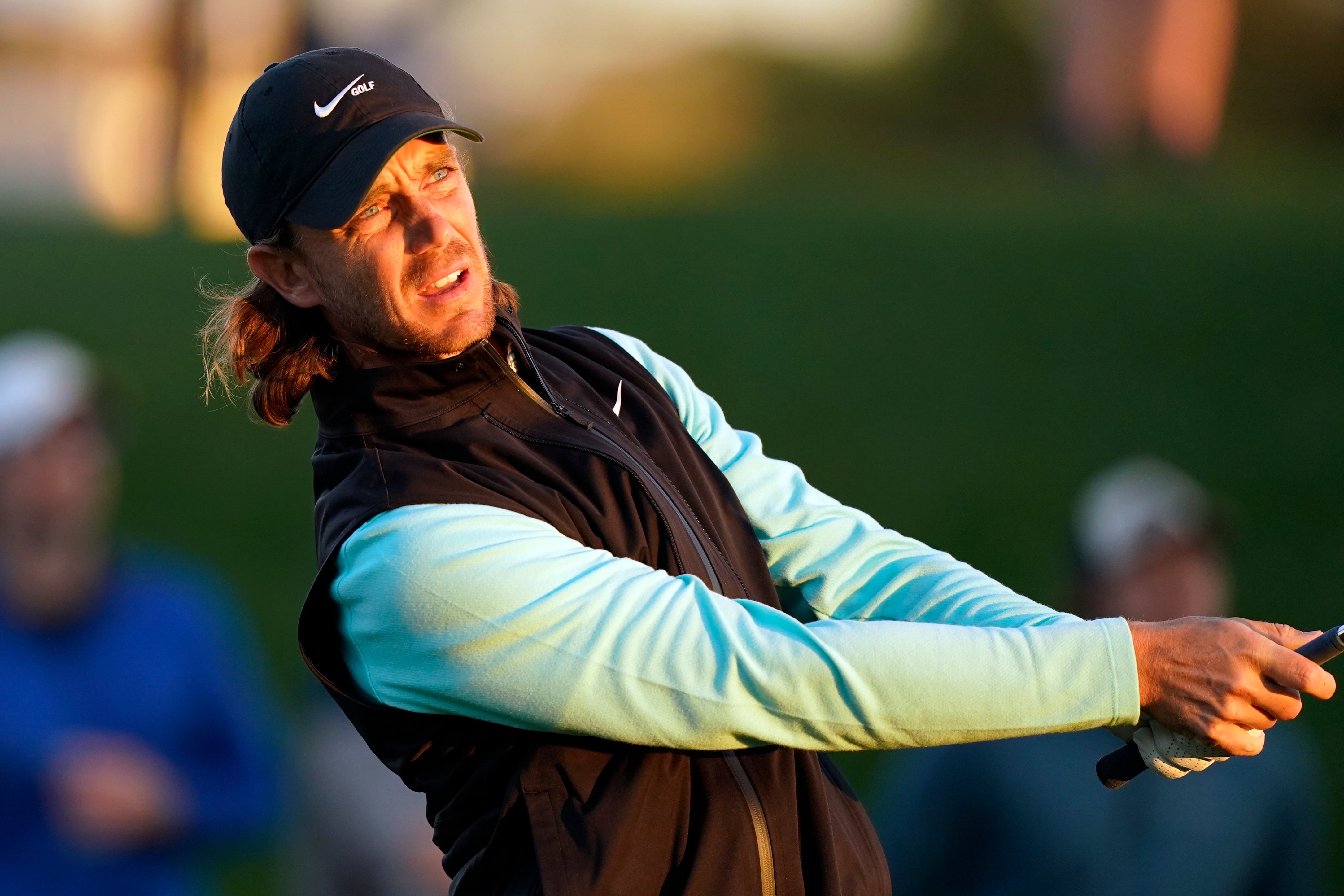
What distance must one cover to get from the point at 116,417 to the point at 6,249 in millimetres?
5250

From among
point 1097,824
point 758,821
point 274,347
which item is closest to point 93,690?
point 274,347

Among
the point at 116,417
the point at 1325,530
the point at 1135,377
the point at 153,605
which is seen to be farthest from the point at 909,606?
the point at 1135,377

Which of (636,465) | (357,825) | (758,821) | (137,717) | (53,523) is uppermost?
(636,465)

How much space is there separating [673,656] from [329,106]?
30.5 inches

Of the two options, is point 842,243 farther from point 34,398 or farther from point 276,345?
point 276,345

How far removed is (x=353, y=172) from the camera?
1950 millimetres

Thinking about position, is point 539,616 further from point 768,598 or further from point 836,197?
point 836,197

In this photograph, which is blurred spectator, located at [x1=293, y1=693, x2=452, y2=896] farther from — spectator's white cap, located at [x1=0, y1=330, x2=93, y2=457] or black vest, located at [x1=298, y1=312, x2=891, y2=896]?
A: black vest, located at [x1=298, y1=312, x2=891, y2=896]

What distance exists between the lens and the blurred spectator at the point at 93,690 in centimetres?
388

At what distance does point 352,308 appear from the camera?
6.69ft

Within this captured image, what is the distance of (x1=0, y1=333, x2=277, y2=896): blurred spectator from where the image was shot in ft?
12.7

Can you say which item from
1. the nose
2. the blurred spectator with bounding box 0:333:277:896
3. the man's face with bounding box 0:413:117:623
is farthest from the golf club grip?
the man's face with bounding box 0:413:117:623

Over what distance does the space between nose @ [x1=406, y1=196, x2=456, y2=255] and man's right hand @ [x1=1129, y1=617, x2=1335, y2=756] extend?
92 centimetres

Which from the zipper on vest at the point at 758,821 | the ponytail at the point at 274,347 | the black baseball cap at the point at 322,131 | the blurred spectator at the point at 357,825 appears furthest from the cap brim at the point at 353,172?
the blurred spectator at the point at 357,825
